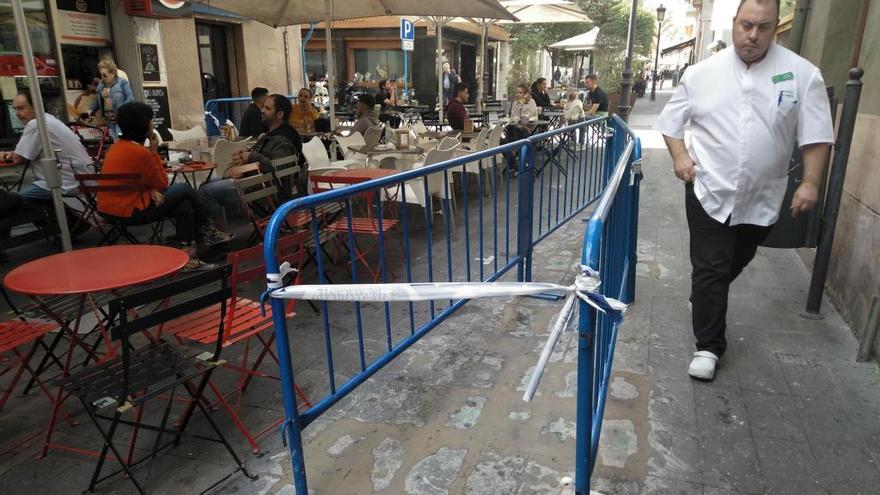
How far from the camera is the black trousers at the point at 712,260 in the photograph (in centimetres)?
330

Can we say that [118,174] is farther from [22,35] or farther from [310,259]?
[310,259]

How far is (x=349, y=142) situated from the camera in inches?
322

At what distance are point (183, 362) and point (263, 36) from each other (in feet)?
44.4

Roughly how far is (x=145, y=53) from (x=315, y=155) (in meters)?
6.01

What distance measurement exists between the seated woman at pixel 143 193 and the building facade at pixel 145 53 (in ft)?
15.6

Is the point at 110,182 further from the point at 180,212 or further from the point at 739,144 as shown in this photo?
the point at 739,144

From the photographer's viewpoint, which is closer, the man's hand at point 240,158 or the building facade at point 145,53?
the man's hand at point 240,158

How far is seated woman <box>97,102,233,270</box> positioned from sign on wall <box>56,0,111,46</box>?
19.8ft

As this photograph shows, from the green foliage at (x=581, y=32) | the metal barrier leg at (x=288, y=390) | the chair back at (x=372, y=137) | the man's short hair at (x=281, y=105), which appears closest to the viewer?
the metal barrier leg at (x=288, y=390)

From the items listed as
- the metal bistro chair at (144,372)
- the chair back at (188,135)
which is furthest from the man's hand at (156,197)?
the chair back at (188,135)

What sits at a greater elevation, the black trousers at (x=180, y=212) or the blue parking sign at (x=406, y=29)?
the blue parking sign at (x=406, y=29)

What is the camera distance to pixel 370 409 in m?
3.14

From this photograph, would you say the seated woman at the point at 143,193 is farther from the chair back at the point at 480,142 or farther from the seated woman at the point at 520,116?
the seated woman at the point at 520,116

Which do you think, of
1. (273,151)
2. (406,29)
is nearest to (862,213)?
(273,151)
